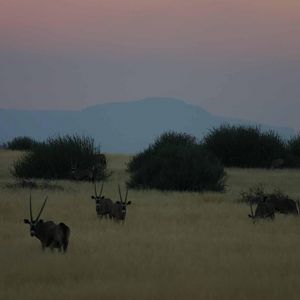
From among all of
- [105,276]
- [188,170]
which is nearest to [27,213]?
[105,276]

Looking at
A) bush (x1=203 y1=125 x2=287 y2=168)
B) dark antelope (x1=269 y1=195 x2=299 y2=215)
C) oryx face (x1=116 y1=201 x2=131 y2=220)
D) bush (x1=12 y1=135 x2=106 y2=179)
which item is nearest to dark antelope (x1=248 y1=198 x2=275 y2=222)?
dark antelope (x1=269 y1=195 x2=299 y2=215)

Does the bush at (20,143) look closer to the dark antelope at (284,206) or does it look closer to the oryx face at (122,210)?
the dark antelope at (284,206)

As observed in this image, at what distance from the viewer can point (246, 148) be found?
2044 inches

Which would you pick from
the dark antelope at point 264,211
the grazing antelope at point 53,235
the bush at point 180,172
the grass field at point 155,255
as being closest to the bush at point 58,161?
the bush at point 180,172

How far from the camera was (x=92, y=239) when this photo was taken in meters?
14.7

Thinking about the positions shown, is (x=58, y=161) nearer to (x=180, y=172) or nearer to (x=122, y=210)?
(x=180, y=172)

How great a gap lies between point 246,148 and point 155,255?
3968 cm

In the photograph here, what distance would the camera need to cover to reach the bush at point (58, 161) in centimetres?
3875

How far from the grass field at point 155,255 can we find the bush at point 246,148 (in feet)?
95.8

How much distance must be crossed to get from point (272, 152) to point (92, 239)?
1504 inches

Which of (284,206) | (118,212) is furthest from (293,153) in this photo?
(118,212)

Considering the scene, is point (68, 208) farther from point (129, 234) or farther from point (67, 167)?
point (67, 167)

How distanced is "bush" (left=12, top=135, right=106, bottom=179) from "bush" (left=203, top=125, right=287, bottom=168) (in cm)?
1404

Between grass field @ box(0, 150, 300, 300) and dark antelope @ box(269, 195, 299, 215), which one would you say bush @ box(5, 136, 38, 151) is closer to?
grass field @ box(0, 150, 300, 300)
